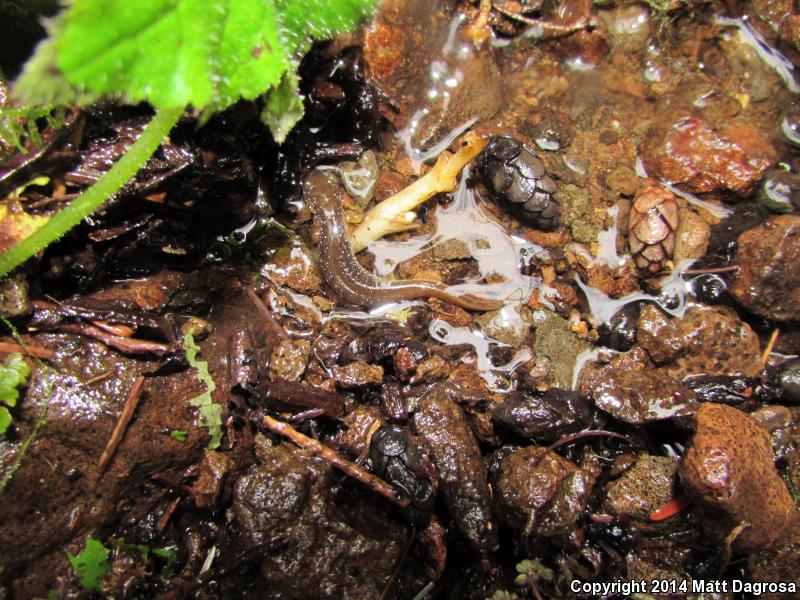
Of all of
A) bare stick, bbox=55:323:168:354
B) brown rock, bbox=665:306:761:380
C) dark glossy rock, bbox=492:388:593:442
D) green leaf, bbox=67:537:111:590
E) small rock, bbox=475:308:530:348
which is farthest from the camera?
small rock, bbox=475:308:530:348

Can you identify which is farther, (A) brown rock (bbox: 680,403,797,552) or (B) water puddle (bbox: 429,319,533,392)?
(B) water puddle (bbox: 429,319,533,392)

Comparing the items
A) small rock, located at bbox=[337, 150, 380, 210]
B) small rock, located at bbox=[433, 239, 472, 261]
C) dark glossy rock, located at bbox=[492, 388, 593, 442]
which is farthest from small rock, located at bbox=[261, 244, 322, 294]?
dark glossy rock, located at bbox=[492, 388, 593, 442]

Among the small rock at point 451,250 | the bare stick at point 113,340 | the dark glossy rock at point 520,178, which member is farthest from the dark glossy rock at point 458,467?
the bare stick at point 113,340

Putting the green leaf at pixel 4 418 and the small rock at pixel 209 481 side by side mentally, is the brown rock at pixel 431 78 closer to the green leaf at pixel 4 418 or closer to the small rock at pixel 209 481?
the small rock at pixel 209 481

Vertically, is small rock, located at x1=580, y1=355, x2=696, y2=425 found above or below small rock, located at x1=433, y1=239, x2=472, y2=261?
below

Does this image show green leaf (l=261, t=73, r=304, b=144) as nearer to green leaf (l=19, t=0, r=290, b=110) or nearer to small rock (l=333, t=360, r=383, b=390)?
green leaf (l=19, t=0, r=290, b=110)

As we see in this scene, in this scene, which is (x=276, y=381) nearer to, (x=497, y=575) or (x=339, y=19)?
(x=497, y=575)
